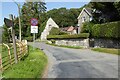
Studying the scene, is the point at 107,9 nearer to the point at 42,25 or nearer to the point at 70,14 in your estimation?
the point at 42,25

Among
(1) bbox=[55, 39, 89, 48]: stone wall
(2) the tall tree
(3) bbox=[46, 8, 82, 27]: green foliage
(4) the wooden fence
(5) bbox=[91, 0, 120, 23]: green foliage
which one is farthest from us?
(3) bbox=[46, 8, 82, 27]: green foliage

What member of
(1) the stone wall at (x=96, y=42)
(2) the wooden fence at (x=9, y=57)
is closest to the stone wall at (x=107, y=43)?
(1) the stone wall at (x=96, y=42)

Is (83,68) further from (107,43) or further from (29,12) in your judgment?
(29,12)

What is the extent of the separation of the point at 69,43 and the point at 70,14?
7740 centimetres

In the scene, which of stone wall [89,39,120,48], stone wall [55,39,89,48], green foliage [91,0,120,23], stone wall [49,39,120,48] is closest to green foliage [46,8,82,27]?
stone wall [55,39,89,48]

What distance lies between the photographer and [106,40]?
125ft

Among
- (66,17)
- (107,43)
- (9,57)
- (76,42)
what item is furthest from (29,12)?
(9,57)

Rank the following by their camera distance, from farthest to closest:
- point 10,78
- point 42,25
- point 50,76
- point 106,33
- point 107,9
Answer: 1. point 42,25
2. point 107,9
3. point 106,33
4. point 50,76
5. point 10,78

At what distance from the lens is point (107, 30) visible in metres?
36.6

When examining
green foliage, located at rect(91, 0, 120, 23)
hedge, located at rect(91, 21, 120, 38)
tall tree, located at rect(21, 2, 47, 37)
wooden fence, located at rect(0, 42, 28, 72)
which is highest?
tall tree, located at rect(21, 2, 47, 37)

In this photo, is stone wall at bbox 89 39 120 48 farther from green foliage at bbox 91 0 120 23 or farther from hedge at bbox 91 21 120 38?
green foliage at bbox 91 0 120 23

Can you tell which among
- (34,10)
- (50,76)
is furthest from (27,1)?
(50,76)

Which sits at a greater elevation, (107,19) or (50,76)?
(107,19)

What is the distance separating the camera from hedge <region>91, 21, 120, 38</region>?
3362cm
